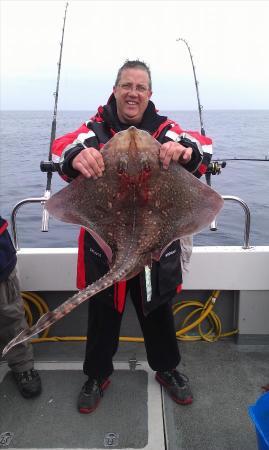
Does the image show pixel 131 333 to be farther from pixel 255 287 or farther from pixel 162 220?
pixel 162 220

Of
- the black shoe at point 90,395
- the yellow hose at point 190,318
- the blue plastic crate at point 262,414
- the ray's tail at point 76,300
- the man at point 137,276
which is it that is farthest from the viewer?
the yellow hose at point 190,318

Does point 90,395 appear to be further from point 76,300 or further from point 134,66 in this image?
point 134,66

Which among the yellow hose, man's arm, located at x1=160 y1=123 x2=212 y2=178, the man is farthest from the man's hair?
the yellow hose

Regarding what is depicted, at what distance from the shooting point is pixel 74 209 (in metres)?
2.26

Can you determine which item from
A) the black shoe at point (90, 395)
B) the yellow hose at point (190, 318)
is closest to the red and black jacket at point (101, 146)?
the black shoe at point (90, 395)

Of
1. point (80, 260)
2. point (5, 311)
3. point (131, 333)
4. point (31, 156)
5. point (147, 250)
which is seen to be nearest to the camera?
point (147, 250)

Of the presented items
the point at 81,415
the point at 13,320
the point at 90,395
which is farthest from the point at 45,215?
the point at 81,415

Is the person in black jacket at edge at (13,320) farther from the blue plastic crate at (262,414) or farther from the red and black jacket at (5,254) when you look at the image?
the blue plastic crate at (262,414)

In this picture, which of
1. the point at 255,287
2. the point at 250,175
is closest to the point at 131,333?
the point at 255,287

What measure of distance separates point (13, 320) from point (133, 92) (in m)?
1.94

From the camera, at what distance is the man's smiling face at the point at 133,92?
261 cm

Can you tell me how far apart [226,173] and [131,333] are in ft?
41.0

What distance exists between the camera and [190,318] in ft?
13.5

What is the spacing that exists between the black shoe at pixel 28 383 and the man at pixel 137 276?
379 millimetres
